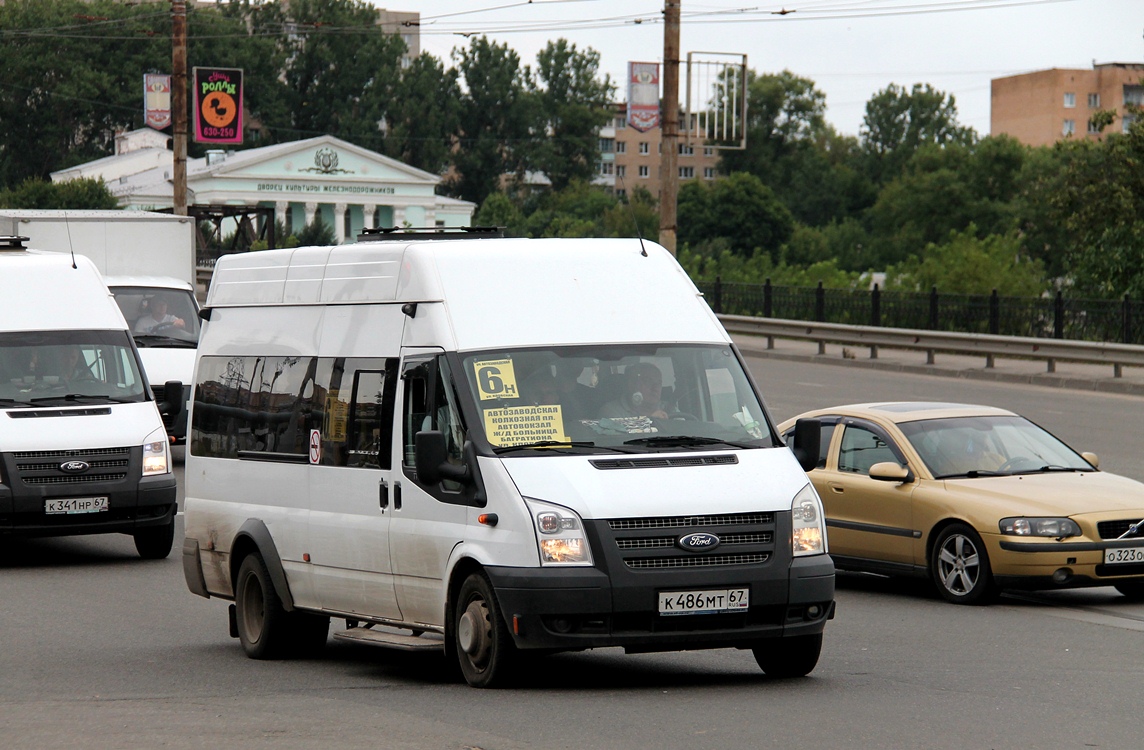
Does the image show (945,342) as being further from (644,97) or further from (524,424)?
(524,424)

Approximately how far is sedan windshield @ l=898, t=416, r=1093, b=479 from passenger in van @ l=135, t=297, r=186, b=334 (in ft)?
39.4

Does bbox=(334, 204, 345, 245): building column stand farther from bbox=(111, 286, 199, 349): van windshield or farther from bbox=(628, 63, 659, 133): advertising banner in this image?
bbox=(111, 286, 199, 349): van windshield

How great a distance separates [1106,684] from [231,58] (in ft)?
402

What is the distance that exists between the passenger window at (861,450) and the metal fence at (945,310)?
68.0 ft

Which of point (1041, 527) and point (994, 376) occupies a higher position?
point (1041, 527)

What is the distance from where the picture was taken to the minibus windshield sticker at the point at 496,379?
8336 millimetres

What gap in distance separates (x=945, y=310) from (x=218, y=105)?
22354mm

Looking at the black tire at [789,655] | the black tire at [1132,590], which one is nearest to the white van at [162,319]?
the black tire at [1132,590]

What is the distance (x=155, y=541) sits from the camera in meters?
14.7

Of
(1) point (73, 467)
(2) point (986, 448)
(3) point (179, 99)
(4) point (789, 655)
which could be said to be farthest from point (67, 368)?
(3) point (179, 99)

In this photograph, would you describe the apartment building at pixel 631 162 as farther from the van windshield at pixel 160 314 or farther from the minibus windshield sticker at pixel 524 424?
the minibus windshield sticker at pixel 524 424

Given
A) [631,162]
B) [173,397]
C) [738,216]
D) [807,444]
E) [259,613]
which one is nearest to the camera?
[807,444]

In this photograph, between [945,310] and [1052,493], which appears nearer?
[1052,493]

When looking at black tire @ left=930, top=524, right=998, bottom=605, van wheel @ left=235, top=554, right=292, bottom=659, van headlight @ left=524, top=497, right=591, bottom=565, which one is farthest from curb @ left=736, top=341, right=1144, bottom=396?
van headlight @ left=524, top=497, right=591, bottom=565
